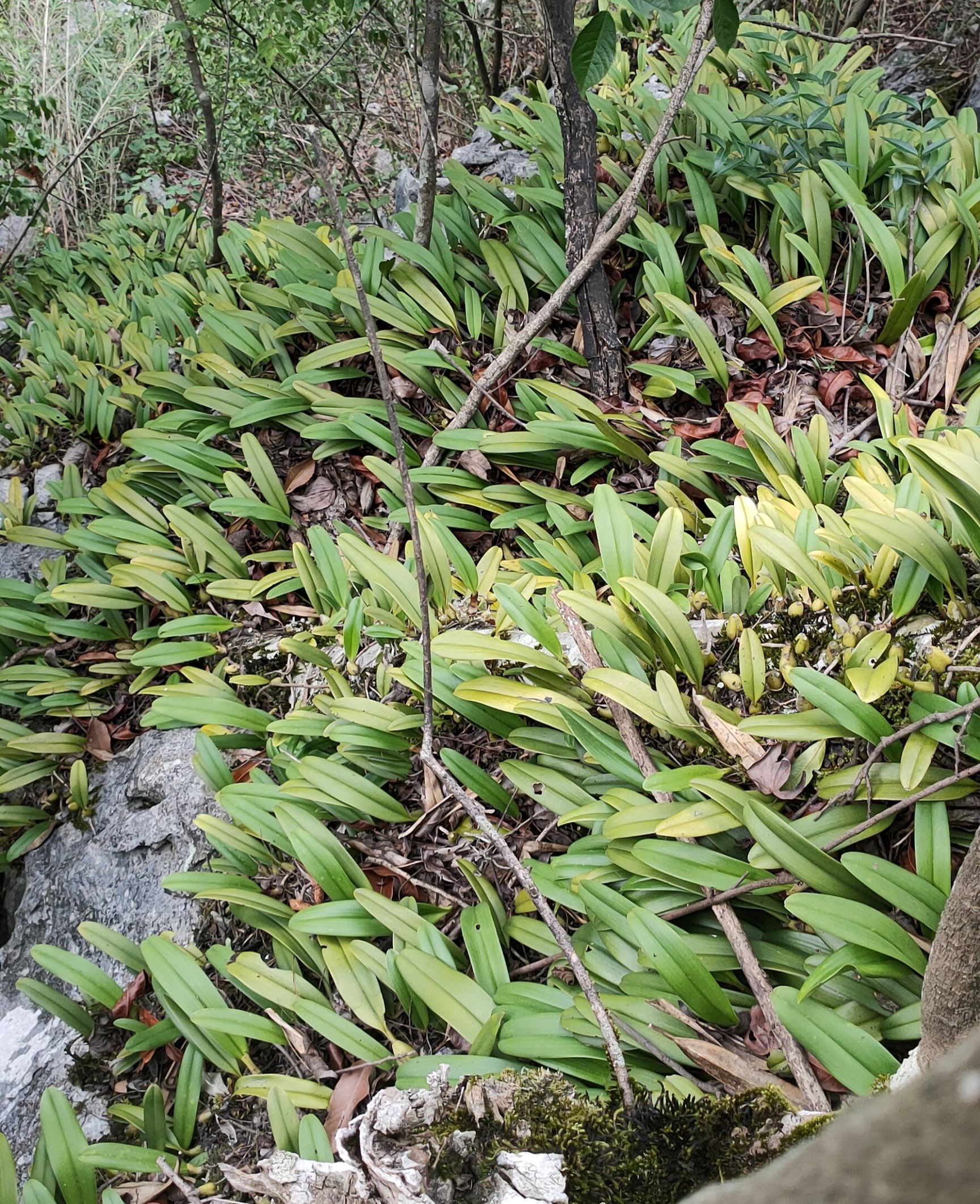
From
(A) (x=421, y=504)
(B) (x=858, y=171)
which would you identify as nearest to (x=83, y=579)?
(A) (x=421, y=504)

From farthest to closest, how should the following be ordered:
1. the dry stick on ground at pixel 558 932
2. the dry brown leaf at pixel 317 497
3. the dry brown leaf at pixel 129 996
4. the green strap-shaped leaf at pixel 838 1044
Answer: the dry brown leaf at pixel 317 497, the dry brown leaf at pixel 129 996, the dry stick on ground at pixel 558 932, the green strap-shaped leaf at pixel 838 1044

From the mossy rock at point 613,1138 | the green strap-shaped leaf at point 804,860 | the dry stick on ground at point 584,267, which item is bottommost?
the mossy rock at point 613,1138

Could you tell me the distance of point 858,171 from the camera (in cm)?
329

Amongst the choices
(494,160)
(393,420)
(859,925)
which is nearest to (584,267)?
(393,420)

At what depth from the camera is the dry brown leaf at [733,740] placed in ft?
5.74

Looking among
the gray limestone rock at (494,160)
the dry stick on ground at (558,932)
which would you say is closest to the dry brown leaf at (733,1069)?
the dry stick on ground at (558,932)

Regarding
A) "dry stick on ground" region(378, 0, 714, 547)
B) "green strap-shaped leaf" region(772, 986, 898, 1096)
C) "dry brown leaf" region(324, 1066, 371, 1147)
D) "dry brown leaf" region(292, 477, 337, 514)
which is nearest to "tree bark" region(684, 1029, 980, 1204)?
"green strap-shaped leaf" region(772, 986, 898, 1096)

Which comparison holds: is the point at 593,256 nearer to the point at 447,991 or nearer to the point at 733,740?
the point at 733,740

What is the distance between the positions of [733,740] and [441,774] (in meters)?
0.69

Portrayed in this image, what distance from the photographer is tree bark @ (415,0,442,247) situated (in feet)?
11.1

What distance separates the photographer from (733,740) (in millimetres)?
1780

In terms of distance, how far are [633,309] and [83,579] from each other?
2495 millimetres

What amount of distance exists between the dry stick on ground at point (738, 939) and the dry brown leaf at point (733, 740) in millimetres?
166

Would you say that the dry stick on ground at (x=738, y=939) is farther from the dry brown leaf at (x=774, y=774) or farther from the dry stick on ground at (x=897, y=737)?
the dry stick on ground at (x=897, y=737)
